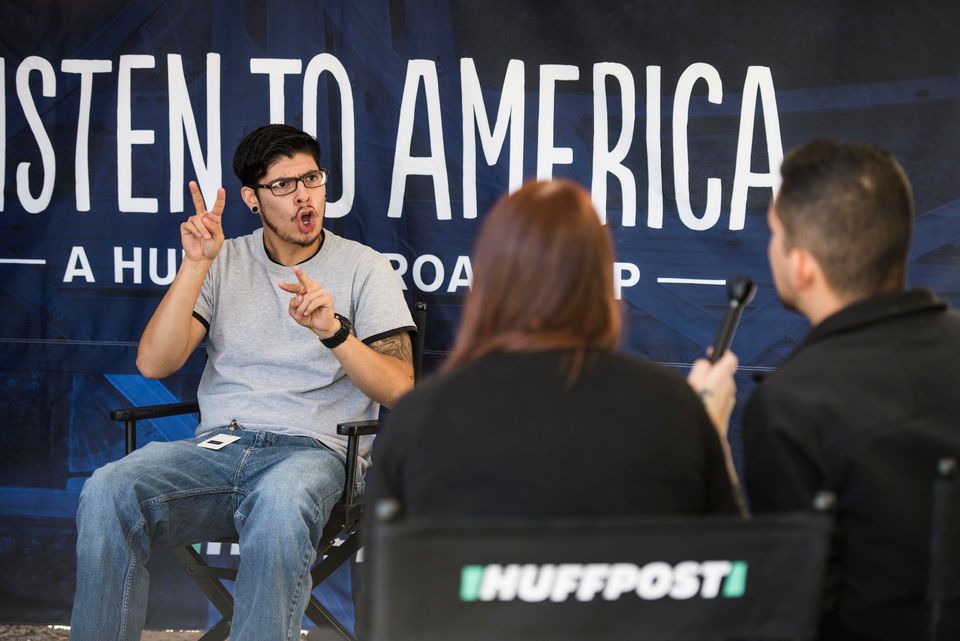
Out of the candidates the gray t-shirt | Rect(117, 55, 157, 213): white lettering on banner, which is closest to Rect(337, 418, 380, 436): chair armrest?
the gray t-shirt

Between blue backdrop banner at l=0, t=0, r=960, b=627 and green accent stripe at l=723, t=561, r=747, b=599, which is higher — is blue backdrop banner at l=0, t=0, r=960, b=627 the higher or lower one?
the higher one

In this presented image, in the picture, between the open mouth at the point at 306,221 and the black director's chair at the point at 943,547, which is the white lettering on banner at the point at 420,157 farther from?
the black director's chair at the point at 943,547

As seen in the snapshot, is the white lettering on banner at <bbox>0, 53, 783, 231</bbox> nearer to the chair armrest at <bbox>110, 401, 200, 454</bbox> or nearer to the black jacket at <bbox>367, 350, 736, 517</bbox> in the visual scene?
the chair armrest at <bbox>110, 401, 200, 454</bbox>

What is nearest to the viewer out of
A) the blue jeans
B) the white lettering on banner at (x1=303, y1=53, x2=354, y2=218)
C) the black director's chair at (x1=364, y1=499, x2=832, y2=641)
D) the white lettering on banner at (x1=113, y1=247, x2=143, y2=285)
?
the black director's chair at (x1=364, y1=499, x2=832, y2=641)

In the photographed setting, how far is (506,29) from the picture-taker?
3.24 meters

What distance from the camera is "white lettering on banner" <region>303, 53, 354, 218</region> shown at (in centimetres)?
330

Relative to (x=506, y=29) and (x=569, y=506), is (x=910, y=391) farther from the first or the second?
(x=506, y=29)

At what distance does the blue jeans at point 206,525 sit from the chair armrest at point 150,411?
0.31ft

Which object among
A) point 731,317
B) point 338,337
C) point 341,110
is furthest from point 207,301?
point 731,317

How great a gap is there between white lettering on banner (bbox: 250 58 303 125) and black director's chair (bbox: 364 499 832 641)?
234 cm

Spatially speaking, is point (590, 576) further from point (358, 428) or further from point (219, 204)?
point (219, 204)

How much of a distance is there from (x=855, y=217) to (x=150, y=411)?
1.92 m

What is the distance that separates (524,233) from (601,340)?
0.18 meters

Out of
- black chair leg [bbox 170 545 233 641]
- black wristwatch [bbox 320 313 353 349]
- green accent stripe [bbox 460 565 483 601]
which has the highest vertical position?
black wristwatch [bbox 320 313 353 349]
